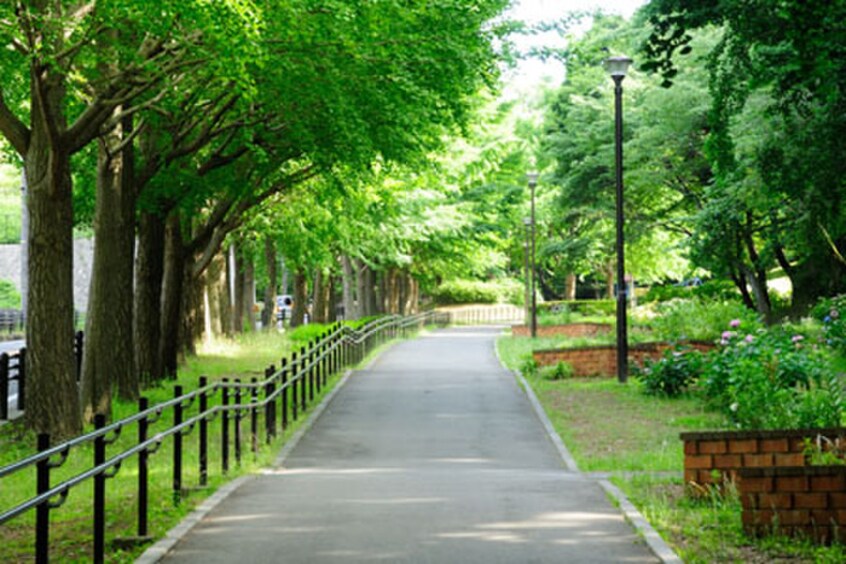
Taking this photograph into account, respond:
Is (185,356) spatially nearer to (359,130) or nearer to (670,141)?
(359,130)

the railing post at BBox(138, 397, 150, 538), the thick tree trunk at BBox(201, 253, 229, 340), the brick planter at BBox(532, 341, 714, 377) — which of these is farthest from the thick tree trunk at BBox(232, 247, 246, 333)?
the railing post at BBox(138, 397, 150, 538)

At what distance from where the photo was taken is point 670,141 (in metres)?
37.0

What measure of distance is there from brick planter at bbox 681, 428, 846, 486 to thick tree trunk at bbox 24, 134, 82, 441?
9105 millimetres

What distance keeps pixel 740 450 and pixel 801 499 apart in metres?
1.43

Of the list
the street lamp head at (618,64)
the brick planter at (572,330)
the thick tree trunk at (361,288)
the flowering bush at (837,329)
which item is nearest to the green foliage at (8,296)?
the thick tree trunk at (361,288)

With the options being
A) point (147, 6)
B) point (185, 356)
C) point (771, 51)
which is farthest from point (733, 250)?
point (147, 6)

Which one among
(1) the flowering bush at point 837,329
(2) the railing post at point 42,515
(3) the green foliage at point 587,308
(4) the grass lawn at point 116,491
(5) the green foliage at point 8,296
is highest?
(5) the green foliage at point 8,296

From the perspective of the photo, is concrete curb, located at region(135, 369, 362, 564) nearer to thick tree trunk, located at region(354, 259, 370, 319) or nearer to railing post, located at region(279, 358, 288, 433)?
railing post, located at region(279, 358, 288, 433)

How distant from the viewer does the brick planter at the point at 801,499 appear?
7.77 m

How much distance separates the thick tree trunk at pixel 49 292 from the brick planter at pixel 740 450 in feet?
29.9

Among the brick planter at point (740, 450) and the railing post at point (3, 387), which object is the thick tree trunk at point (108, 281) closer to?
the railing post at point (3, 387)

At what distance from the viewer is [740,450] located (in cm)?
924

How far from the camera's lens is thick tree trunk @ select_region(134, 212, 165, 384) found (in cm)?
2339

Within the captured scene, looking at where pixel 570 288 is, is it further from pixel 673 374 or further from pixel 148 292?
pixel 673 374
